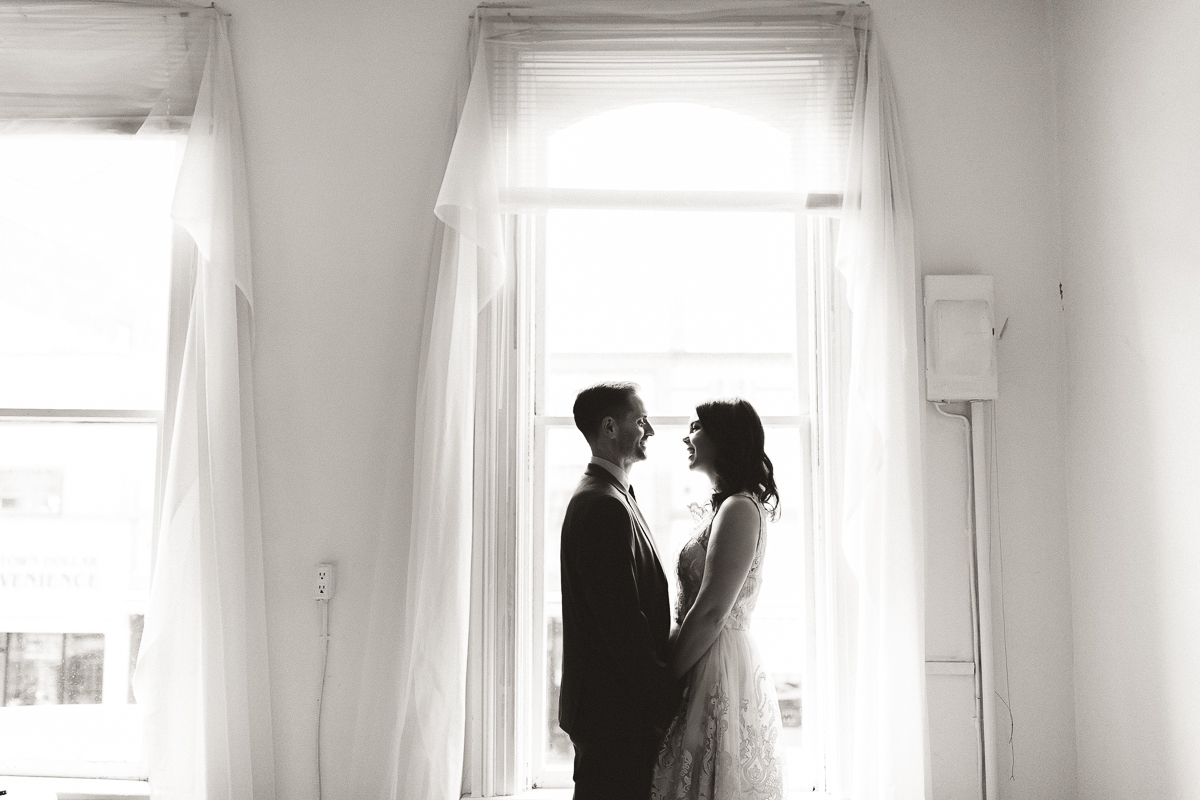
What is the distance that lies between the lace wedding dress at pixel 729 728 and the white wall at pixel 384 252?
81 centimetres

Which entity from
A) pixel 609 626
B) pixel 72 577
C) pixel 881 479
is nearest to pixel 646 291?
pixel 881 479

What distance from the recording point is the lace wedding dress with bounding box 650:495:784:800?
6.42ft

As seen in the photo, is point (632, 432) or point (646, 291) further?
point (646, 291)

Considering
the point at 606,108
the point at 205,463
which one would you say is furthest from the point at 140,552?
the point at 606,108

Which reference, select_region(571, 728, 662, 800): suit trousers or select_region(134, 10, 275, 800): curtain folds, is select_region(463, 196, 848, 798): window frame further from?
select_region(134, 10, 275, 800): curtain folds

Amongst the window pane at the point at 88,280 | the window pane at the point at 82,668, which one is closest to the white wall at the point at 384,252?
the window pane at the point at 88,280

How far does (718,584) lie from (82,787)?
1984mm

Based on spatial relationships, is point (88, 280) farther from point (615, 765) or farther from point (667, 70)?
point (615, 765)

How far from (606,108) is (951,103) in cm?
105

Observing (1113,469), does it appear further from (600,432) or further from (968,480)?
A: (600,432)

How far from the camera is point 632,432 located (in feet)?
7.04

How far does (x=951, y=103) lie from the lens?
8.43ft

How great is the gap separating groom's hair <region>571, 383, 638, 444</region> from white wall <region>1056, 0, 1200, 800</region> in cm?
133

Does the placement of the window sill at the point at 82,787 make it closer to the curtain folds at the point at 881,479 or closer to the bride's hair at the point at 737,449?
the bride's hair at the point at 737,449
